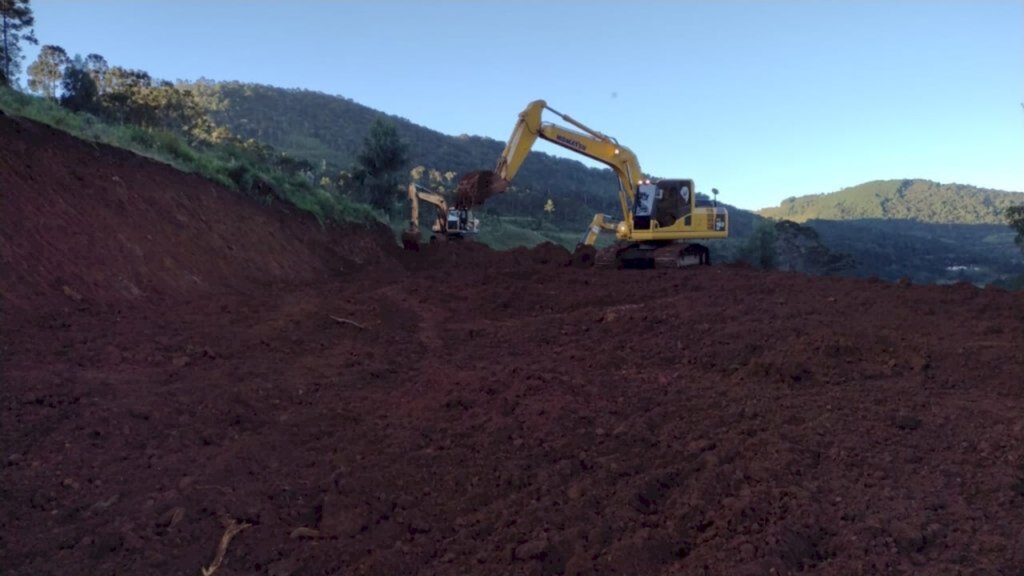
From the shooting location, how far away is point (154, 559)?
418cm

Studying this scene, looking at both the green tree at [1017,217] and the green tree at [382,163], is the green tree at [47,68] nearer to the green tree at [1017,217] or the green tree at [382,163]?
the green tree at [382,163]

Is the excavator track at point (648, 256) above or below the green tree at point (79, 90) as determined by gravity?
below

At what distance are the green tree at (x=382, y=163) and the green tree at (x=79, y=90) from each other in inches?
417

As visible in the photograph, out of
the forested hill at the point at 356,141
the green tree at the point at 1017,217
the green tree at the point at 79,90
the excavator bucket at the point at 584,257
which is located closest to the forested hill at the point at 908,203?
the forested hill at the point at 356,141

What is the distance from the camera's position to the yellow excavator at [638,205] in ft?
61.6

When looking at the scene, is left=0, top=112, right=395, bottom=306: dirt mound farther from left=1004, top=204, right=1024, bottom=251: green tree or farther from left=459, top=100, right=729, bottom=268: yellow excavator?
left=1004, top=204, right=1024, bottom=251: green tree

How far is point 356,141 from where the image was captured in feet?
253

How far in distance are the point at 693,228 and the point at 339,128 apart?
69.5 m

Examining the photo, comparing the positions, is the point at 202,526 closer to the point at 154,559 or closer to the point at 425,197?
the point at 154,559

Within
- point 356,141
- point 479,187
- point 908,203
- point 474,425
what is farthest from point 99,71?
point 908,203

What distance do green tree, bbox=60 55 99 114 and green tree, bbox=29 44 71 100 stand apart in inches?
38.9

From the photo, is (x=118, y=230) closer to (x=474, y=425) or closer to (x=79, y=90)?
(x=474, y=425)

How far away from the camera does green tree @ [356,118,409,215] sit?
3269cm

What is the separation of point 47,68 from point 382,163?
12695 mm
